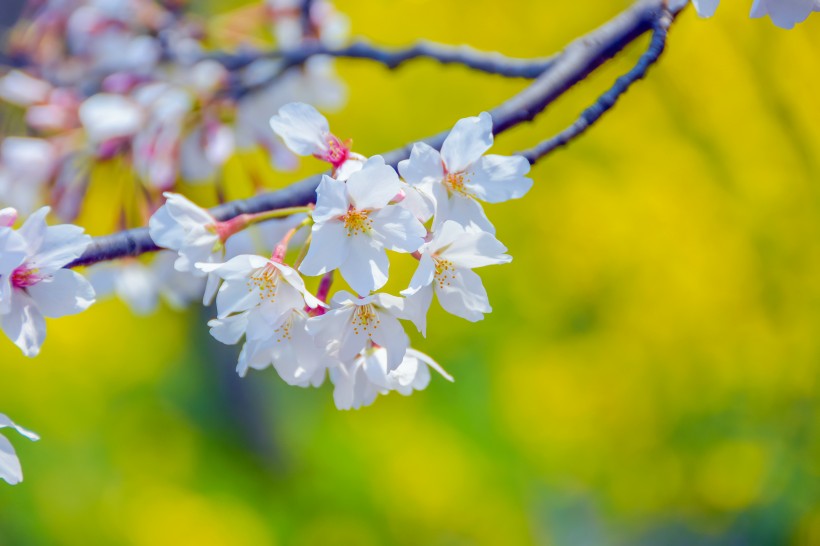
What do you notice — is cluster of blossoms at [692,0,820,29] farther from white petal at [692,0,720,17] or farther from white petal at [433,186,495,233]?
white petal at [433,186,495,233]

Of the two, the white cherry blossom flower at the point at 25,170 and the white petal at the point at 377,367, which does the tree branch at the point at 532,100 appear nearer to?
the white petal at the point at 377,367

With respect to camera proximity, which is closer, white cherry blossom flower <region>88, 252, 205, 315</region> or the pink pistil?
the pink pistil

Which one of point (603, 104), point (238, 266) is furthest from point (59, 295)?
point (603, 104)

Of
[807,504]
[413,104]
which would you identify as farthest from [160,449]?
[807,504]

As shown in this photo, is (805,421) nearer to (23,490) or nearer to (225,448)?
(225,448)

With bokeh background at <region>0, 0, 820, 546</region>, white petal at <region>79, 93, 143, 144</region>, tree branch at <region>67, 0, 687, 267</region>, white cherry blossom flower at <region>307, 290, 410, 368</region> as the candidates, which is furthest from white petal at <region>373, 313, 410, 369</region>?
bokeh background at <region>0, 0, 820, 546</region>

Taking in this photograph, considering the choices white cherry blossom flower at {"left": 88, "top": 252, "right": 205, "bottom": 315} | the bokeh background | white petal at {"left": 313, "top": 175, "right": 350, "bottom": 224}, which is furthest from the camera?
the bokeh background

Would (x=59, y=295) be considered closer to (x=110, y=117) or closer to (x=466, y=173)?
(x=466, y=173)
